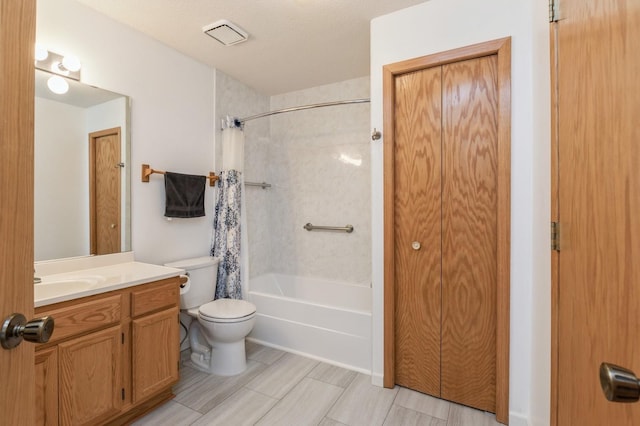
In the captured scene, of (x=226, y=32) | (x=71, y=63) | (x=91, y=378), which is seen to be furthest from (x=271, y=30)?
(x=91, y=378)

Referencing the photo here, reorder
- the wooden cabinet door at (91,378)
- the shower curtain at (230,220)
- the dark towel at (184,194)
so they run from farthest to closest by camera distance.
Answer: the shower curtain at (230,220) < the dark towel at (184,194) < the wooden cabinet door at (91,378)

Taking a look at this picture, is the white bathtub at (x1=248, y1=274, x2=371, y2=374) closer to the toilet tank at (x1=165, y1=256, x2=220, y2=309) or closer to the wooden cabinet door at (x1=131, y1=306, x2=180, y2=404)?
the toilet tank at (x1=165, y1=256, x2=220, y2=309)

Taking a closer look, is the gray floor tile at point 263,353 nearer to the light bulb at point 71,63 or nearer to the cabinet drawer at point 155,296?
the cabinet drawer at point 155,296

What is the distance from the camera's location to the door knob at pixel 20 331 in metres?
0.56

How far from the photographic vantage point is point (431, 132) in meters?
1.90

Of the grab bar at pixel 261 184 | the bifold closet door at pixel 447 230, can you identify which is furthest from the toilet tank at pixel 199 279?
the bifold closet door at pixel 447 230

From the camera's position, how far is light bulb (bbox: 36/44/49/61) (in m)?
1.70

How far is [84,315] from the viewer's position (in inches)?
56.6

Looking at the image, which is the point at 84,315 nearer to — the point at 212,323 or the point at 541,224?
the point at 212,323

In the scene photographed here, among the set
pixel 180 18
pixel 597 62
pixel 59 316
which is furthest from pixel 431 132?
pixel 59 316

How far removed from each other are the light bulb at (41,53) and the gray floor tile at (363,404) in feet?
8.63

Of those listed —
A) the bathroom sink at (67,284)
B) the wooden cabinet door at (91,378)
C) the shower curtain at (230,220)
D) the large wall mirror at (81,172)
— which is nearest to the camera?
the wooden cabinet door at (91,378)

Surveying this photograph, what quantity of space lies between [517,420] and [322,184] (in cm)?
243

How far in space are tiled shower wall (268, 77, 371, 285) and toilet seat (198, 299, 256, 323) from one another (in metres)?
1.15
